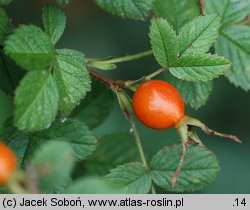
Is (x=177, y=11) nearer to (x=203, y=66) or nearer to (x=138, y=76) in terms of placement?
(x=203, y=66)

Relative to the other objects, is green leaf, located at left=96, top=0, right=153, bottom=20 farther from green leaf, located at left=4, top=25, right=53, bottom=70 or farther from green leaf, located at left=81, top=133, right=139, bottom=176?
green leaf, located at left=81, top=133, right=139, bottom=176

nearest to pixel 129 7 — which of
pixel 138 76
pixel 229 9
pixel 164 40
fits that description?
pixel 164 40

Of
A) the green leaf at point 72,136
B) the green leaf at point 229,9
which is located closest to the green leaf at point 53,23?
the green leaf at point 72,136

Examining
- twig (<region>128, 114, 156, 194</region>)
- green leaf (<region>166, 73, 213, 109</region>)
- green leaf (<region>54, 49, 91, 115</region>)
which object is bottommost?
twig (<region>128, 114, 156, 194</region>)

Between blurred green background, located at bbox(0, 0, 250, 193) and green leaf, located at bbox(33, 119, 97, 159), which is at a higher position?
green leaf, located at bbox(33, 119, 97, 159)

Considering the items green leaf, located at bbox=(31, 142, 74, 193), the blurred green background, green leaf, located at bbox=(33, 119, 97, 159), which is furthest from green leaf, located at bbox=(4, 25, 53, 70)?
the blurred green background
